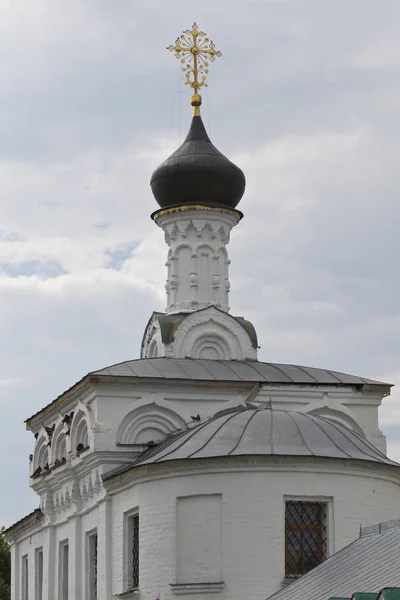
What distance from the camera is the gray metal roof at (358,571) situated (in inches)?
611

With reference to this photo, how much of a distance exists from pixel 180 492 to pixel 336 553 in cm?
234

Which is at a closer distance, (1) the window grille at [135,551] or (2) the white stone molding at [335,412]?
(1) the window grille at [135,551]

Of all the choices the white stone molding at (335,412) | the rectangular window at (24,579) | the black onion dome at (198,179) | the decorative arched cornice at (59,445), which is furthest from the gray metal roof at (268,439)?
the rectangular window at (24,579)

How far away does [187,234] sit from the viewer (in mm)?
25000

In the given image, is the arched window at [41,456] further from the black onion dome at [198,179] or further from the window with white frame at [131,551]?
the window with white frame at [131,551]

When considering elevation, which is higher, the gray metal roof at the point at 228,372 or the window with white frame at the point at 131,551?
the gray metal roof at the point at 228,372

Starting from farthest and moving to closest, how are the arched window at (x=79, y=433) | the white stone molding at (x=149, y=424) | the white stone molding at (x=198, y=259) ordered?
the white stone molding at (x=198, y=259)
the arched window at (x=79, y=433)
the white stone molding at (x=149, y=424)

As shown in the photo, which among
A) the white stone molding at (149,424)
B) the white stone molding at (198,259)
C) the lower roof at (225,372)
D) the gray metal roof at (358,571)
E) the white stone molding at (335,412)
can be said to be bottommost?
the gray metal roof at (358,571)

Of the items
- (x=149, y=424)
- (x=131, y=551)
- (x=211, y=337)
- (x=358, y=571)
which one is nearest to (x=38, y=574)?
(x=149, y=424)

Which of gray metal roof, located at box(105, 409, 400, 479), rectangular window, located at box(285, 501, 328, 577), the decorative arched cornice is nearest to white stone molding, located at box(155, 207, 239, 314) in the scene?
the decorative arched cornice

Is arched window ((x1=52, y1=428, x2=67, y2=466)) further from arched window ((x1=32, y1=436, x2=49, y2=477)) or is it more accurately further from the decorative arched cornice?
arched window ((x1=32, y1=436, x2=49, y2=477))

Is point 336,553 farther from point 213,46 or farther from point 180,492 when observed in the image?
point 213,46

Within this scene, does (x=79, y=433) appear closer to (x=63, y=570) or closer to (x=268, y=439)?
(x=63, y=570)

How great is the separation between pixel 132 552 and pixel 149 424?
8.00ft
